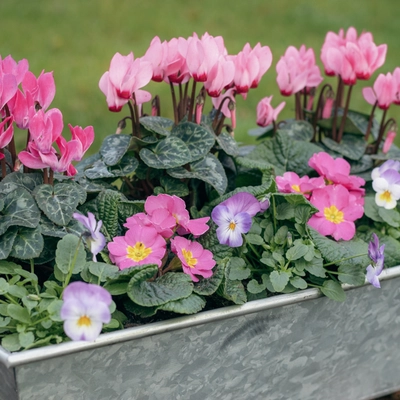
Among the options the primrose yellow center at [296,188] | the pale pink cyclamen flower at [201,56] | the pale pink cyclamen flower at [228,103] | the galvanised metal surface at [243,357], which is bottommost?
the galvanised metal surface at [243,357]

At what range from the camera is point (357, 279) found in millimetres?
1357

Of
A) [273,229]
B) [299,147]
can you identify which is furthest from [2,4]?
[273,229]

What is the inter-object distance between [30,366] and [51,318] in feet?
0.28

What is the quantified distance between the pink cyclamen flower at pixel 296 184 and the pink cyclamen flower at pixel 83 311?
0.67 metres

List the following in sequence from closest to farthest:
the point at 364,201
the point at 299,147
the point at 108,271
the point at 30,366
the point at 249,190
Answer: the point at 30,366 < the point at 108,271 < the point at 249,190 < the point at 364,201 < the point at 299,147

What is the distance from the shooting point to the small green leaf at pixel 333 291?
4.36ft

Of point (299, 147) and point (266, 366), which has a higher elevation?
point (299, 147)

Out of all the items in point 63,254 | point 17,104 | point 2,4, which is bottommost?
point 2,4

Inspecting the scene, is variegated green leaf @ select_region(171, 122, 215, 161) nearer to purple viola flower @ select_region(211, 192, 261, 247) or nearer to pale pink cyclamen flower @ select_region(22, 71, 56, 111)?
purple viola flower @ select_region(211, 192, 261, 247)

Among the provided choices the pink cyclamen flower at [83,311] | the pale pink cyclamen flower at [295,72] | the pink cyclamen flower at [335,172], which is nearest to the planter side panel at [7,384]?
the pink cyclamen flower at [83,311]

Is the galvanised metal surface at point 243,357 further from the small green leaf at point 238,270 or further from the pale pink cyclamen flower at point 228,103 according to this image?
the pale pink cyclamen flower at point 228,103

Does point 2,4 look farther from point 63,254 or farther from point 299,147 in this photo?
point 63,254

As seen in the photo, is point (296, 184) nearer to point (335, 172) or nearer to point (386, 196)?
point (335, 172)

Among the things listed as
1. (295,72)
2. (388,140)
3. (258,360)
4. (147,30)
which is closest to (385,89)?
(388,140)
